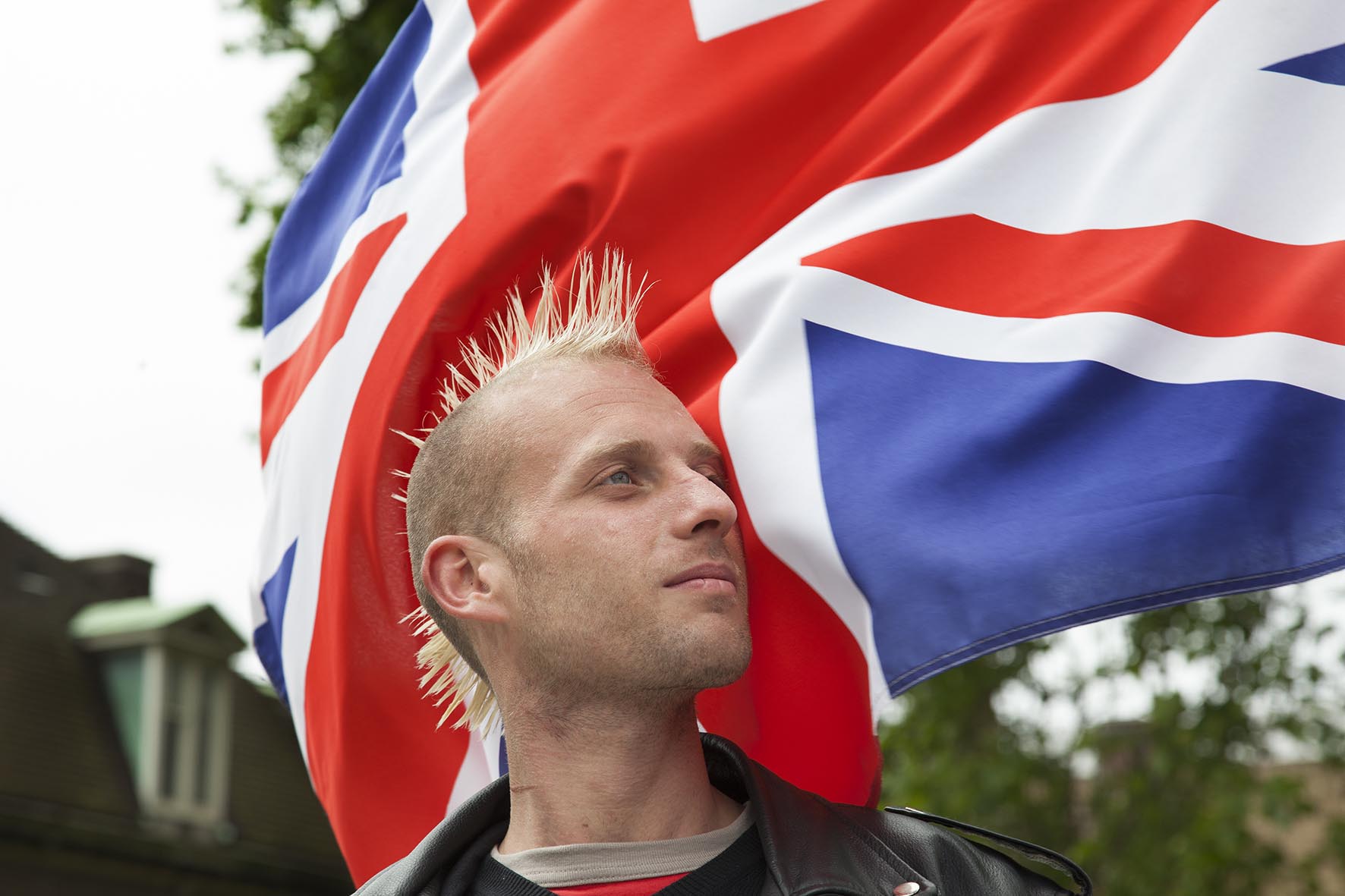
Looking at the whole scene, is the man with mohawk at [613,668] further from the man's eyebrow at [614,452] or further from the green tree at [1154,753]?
the green tree at [1154,753]

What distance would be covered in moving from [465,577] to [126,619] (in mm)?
12760

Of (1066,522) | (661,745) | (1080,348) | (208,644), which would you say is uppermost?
(1080,348)

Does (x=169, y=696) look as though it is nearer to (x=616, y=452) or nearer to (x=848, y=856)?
(x=616, y=452)

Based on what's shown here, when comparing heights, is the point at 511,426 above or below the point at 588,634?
above

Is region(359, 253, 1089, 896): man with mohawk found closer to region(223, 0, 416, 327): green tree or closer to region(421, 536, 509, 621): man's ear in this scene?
region(421, 536, 509, 621): man's ear

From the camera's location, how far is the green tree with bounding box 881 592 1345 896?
7.84m

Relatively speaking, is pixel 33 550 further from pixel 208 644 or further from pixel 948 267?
pixel 948 267

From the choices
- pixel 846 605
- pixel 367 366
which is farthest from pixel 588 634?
pixel 367 366

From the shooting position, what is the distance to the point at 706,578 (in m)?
2.48

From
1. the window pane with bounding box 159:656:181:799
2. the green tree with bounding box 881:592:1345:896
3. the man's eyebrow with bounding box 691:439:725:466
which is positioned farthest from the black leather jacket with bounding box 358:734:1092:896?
the window pane with bounding box 159:656:181:799

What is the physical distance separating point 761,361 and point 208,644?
12.9 metres

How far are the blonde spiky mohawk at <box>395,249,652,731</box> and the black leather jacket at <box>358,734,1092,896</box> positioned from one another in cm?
43

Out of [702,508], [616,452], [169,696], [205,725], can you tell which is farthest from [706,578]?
[205,725]

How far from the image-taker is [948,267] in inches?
104
